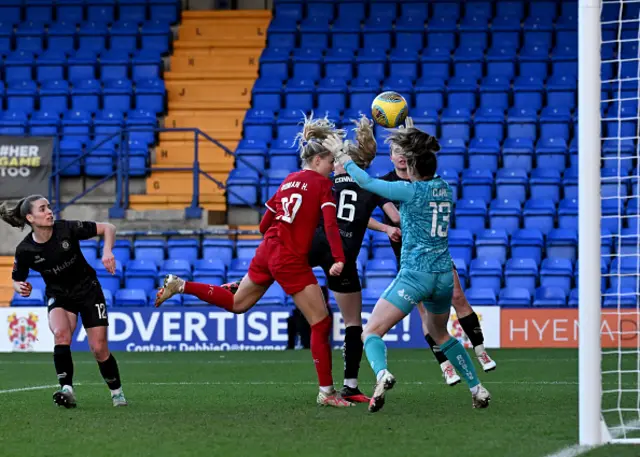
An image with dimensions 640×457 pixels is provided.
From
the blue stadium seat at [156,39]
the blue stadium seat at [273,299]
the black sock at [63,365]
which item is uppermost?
the blue stadium seat at [156,39]

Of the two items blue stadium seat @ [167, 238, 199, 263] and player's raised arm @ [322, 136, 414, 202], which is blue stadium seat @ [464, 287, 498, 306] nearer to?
blue stadium seat @ [167, 238, 199, 263]

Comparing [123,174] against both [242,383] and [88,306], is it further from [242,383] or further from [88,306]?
[88,306]

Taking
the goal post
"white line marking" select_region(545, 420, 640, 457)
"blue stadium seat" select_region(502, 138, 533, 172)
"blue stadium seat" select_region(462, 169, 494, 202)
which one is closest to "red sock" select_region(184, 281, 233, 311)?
"white line marking" select_region(545, 420, 640, 457)

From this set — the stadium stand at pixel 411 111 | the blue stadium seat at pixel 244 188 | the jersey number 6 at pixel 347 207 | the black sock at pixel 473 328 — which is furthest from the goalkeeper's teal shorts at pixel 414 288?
the blue stadium seat at pixel 244 188

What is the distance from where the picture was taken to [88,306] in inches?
354

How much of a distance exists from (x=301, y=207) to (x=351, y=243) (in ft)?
3.05

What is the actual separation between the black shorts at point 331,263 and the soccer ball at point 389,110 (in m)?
1.16

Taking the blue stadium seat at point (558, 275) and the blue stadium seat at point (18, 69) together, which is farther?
the blue stadium seat at point (18, 69)

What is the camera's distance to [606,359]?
45.7ft

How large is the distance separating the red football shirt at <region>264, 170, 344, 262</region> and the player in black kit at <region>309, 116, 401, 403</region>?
50 centimetres

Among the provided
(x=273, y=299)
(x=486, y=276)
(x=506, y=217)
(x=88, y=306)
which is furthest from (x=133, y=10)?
Answer: (x=88, y=306)

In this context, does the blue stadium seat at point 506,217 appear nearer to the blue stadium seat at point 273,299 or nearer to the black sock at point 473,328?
the blue stadium seat at point 273,299

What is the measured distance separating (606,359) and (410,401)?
18.5ft

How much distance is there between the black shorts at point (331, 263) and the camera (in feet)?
30.0
